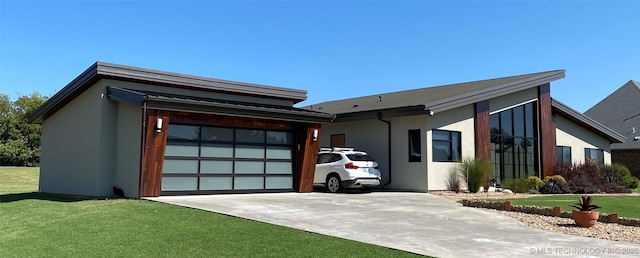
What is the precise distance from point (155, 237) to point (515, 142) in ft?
60.1

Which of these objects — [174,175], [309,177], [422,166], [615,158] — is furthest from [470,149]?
[615,158]

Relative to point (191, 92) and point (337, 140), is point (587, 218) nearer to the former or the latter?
point (191, 92)

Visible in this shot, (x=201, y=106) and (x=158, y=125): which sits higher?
(x=201, y=106)

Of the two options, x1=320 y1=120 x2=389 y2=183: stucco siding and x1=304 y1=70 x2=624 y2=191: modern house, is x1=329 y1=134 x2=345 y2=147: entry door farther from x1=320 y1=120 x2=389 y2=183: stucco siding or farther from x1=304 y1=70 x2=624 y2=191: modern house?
x1=320 y1=120 x2=389 y2=183: stucco siding

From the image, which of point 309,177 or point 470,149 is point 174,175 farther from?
point 470,149

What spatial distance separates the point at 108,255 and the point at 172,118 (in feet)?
25.5

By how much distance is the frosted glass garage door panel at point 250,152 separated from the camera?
15.1 m

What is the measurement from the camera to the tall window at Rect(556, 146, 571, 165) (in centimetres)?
2440

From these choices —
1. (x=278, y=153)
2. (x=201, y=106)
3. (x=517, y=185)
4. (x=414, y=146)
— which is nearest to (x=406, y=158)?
(x=414, y=146)

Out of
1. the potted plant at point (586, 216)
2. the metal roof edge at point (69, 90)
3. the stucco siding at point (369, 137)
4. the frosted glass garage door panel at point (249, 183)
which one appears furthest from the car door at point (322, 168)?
the potted plant at point (586, 216)

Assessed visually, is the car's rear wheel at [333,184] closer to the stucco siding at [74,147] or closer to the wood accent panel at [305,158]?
the wood accent panel at [305,158]

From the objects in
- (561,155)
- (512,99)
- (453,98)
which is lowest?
(561,155)

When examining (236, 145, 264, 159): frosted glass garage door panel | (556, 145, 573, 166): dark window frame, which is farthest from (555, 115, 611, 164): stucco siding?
(236, 145, 264, 159): frosted glass garage door panel

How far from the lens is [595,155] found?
86.6 feet
